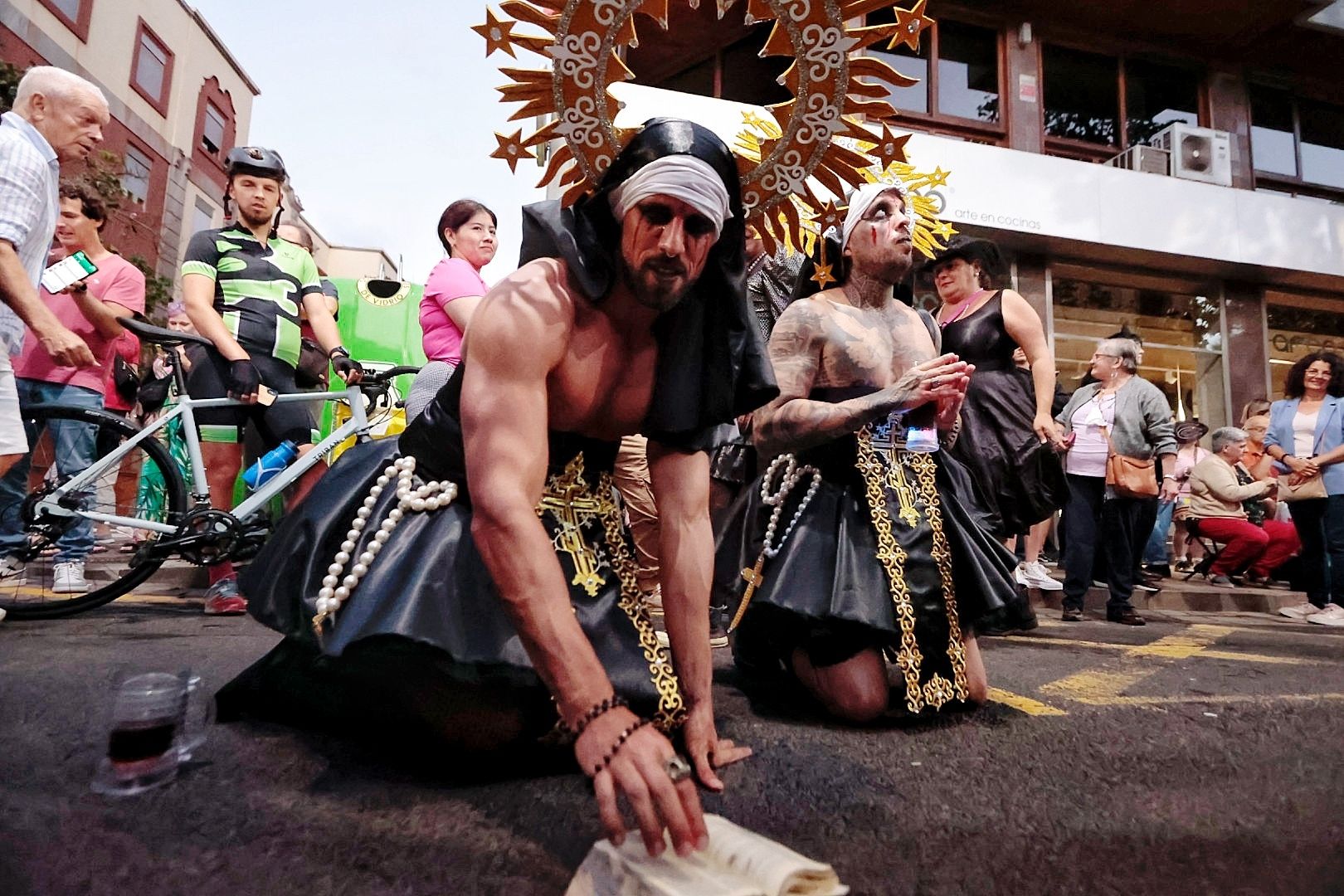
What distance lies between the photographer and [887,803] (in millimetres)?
1391

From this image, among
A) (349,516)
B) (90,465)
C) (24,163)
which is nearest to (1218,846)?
(349,516)

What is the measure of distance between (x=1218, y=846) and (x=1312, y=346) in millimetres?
13698

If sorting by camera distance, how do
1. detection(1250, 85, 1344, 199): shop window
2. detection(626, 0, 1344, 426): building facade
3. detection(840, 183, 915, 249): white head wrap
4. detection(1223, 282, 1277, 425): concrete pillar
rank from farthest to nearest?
detection(1250, 85, 1344, 199): shop window, detection(1223, 282, 1277, 425): concrete pillar, detection(626, 0, 1344, 426): building facade, detection(840, 183, 915, 249): white head wrap

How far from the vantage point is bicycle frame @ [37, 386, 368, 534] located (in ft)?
9.61

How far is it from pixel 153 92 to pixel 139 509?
14.4 m

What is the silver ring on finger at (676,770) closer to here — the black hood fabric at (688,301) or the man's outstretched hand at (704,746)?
the man's outstretched hand at (704,746)

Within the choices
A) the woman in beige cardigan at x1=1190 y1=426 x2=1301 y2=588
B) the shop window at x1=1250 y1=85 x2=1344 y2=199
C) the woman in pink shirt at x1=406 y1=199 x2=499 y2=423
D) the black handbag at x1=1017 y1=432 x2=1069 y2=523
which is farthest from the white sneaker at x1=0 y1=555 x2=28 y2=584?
the shop window at x1=1250 y1=85 x2=1344 y2=199

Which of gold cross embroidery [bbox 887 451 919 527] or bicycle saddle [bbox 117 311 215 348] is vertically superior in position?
bicycle saddle [bbox 117 311 215 348]

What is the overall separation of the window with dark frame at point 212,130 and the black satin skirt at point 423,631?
55.6 feet

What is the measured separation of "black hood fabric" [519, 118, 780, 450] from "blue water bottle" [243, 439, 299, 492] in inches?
93.8

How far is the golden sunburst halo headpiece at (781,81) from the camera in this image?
1378 mm

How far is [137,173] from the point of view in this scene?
15.3 meters

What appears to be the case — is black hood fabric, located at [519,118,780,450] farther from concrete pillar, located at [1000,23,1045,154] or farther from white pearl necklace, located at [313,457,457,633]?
concrete pillar, located at [1000,23,1045,154]

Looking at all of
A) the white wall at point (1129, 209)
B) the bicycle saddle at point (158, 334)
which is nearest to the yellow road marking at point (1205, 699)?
the bicycle saddle at point (158, 334)
